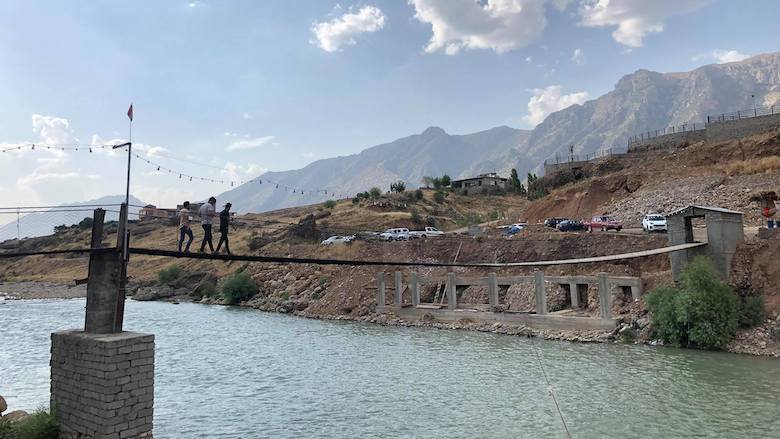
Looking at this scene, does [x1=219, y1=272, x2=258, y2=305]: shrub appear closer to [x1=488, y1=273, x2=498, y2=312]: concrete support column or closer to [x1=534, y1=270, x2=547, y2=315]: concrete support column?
[x1=488, y1=273, x2=498, y2=312]: concrete support column

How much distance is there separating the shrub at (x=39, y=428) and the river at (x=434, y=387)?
11.4 feet

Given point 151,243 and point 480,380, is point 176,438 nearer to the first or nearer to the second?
point 480,380

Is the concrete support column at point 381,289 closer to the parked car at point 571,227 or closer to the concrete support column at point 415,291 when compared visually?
the concrete support column at point 415,291

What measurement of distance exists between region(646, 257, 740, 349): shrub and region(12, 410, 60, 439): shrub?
69.1ft

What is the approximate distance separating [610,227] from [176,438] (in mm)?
30034

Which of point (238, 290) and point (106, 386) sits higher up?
point (106, 386)

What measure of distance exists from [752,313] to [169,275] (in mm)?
50934

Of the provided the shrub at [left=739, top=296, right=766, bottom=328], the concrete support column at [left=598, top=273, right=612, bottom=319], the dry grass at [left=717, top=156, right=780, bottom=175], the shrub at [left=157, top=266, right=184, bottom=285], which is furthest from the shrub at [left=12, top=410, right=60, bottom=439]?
the shrub at [left=157, top=266, right=184, bottom=285]

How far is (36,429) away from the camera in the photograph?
8.87 m

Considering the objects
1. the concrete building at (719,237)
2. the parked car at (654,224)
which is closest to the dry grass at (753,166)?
the parked car at (654,224)

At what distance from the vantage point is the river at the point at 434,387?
41.2 feet

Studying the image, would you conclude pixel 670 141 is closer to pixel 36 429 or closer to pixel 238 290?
pixel 238 290

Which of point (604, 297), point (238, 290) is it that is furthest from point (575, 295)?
point (238, 290)

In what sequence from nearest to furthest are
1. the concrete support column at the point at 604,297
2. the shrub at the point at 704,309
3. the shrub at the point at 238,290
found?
1. the shrub at the point at 704,309
2. the concrete support column at the point at 604,297
3. the shrub at the point at 238,290
